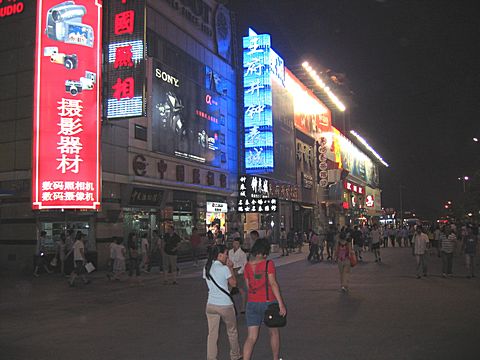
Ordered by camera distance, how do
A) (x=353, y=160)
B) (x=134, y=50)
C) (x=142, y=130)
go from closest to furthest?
(x=134, y=50) → (x=142, y=130) → (x=353, y=160)

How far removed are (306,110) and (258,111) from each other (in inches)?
694

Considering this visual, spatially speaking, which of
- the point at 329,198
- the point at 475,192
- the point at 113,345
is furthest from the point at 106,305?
the point at 329,198

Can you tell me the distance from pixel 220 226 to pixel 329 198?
88.1 ft

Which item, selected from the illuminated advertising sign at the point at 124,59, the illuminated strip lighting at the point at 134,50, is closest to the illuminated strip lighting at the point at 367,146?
the illuminated advertising sign at the point at 124,59

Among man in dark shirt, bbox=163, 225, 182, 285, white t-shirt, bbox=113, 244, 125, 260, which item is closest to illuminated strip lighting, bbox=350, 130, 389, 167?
white t-shirt, bbox=113, 244, 125, 260

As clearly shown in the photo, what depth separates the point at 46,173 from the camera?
732 inches

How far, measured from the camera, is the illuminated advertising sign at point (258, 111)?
3362 cm

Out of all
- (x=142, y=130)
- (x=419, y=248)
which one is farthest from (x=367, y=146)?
(x=419, y=248)

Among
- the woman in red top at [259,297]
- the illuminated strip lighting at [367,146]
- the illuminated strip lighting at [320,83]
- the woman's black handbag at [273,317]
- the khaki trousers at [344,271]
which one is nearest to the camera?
the woman's black handbag at [273,317]

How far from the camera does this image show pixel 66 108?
19.1 metres

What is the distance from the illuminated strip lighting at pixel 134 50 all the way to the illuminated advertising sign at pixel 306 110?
23641mm

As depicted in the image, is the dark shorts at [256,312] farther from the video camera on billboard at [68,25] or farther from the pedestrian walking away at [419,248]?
the video camera on billboard at [68,25]

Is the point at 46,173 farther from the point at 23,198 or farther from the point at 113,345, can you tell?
the point at 113,345

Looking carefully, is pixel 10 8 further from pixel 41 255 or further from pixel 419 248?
pixel 419 248
